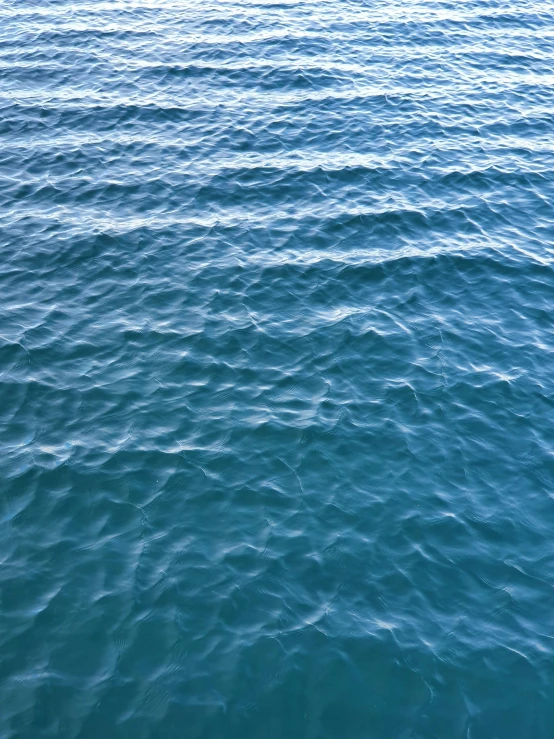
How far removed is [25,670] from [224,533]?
6756mm

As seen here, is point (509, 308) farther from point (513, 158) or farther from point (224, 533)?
point (224, 533)

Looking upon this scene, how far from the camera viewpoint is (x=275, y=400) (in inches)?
1125

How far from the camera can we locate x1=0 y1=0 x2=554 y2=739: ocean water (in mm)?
20484

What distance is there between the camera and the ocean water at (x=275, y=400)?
67.2 feet

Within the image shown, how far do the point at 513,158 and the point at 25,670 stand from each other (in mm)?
36329

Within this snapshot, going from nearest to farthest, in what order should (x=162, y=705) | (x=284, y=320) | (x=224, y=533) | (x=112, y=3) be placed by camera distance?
(x=162, y=705) → (x=224, y=533) → (x=284, y=320) → (x=112, y=3)

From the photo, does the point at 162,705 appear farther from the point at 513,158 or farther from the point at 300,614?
the point at 513,158

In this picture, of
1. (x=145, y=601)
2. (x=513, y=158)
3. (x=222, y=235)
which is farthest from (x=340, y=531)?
(x=513, y=158)

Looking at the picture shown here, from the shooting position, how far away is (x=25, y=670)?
20312mm

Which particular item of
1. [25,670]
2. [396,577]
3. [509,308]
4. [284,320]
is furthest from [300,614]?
[509,308]

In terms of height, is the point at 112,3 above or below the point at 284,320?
above

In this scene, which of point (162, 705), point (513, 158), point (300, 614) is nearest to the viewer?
point (162, 705)

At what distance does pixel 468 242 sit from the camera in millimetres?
37125

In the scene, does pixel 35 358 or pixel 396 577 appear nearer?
pixel 396 577
